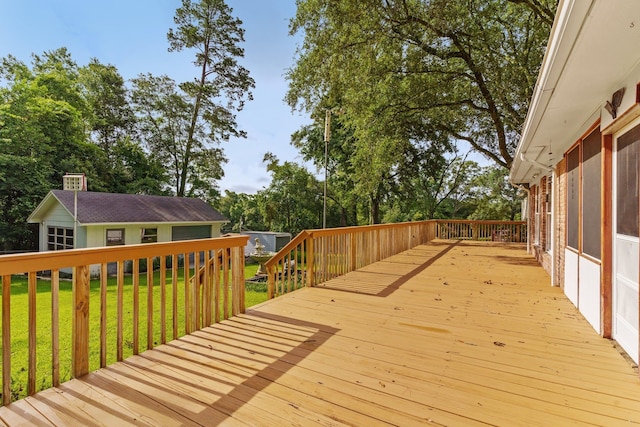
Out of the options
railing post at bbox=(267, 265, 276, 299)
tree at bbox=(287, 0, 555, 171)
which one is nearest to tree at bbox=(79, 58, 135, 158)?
tree at bbox=(287, 0, 555, 171)

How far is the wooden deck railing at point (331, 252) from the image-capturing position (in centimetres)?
494

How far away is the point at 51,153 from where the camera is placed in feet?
56.6

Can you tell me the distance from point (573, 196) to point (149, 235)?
51.9ft

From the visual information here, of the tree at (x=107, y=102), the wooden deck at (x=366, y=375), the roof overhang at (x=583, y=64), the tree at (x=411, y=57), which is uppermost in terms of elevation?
the tree at (x=107, y=102)

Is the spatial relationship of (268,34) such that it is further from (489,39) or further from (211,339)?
(211,339)

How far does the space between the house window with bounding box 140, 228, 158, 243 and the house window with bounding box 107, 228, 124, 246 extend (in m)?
0.87

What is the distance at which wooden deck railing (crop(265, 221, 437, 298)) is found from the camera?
4.94 meters

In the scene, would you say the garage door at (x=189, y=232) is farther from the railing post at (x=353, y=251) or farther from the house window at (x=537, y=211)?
the house window at (x=537, y=211)

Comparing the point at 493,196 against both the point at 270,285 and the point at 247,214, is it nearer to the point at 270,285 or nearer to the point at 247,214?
the point at 247,214

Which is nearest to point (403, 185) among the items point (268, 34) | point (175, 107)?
point (268, 34)

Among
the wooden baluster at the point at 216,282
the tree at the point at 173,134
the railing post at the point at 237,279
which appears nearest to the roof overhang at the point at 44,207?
the tree at the point at 173,134

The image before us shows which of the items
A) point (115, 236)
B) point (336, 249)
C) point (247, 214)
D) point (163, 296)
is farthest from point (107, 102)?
point (163, 296)

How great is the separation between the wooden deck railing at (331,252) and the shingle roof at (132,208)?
1044cm

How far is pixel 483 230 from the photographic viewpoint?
14672 millimetres
